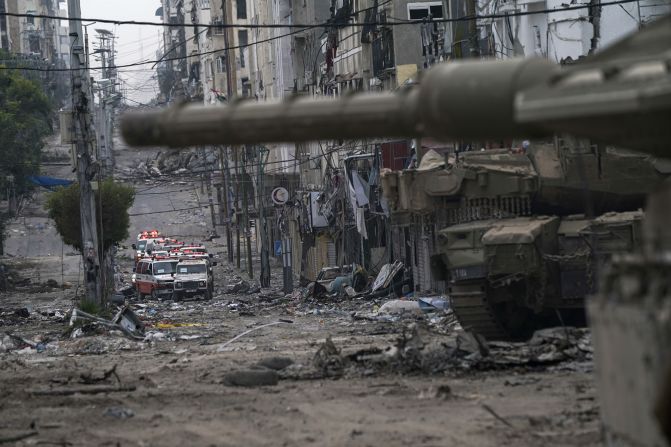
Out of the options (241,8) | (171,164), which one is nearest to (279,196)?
(241,8)

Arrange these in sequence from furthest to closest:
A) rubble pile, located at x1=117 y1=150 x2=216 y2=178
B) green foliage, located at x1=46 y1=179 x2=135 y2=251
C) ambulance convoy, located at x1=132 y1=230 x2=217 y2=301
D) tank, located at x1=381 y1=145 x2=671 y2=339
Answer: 1. rubble pile, located at x1=117 y1=150 x2=216 y2=178
2. green foliage, located at x1=46 y1=179 x2=135 y2=251
3. ambulance convoy, located at x1=132 y1=230 x2=217 y2=301
4. tank, located at x1=381 y1=145 x2=671 y2=339

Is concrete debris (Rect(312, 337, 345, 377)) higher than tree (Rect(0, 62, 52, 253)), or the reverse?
tree (Rect(0, 62, 52, 253))

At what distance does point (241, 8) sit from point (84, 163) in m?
71.6

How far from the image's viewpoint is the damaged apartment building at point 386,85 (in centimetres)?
2150

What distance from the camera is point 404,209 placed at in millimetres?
20234

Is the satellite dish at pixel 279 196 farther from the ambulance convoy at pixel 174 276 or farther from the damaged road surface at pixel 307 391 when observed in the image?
the damaged road surface at pixel 307 391

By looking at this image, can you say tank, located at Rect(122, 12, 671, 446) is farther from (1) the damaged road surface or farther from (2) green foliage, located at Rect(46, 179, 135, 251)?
(2) green foliage, located at Rect(46, 179, 135, 251)

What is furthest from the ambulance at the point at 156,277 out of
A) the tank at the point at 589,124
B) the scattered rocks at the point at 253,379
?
the tank at the point at 589,124

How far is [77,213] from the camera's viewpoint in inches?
1806

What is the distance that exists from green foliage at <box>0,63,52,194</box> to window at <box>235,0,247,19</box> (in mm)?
19368

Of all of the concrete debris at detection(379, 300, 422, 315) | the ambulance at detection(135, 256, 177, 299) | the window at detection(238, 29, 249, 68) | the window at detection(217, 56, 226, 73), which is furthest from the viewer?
the window at detection(217, 56, 226, 73)

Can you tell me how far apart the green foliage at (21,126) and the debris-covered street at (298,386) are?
4559cm

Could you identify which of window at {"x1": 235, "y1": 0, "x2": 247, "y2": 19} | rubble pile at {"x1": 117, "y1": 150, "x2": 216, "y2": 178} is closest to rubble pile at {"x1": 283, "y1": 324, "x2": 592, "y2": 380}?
rubble pile at {"x1": 117, "y1": 150, "x2": 216, "y2": 178}

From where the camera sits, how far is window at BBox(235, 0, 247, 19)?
98438mm
